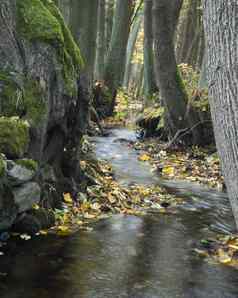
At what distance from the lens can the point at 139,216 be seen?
8320 mm

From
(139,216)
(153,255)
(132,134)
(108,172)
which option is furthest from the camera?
(132,134)

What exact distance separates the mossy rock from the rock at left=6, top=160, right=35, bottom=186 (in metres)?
0.22

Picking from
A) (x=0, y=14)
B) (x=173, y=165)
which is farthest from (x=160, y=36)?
(x=0, y=14)

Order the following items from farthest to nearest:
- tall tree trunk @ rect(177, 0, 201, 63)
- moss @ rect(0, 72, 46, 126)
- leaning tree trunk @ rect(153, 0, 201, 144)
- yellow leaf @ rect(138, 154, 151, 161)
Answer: tall tree trunk @ rect(177, 0, 201, 63)
leaning tree trunk @ rect(153, 0, 201, 144)
yellow leaf @ rect(138, 154, 151, 161)
moss @ rect(0, 72, 46, 126)

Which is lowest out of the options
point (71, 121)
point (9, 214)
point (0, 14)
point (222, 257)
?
point (222, 257)

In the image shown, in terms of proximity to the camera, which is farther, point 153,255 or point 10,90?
point 10,90

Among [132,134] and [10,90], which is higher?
[10,90]

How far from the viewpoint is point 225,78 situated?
10.7ft

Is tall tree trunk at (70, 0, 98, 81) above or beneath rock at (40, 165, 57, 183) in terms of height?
above

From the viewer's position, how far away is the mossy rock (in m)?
6.27

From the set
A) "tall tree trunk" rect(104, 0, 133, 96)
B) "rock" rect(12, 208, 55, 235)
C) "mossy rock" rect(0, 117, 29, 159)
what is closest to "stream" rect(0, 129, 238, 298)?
"rock" rect(12, 208, 55, 235)

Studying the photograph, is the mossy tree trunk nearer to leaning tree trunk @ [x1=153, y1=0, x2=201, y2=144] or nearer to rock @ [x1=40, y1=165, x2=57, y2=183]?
rock @ [x1=40, y1=165, x2=57, y2=183]

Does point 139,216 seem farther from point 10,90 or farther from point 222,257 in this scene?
point 10,90

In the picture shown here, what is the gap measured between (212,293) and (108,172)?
621 centimetres
